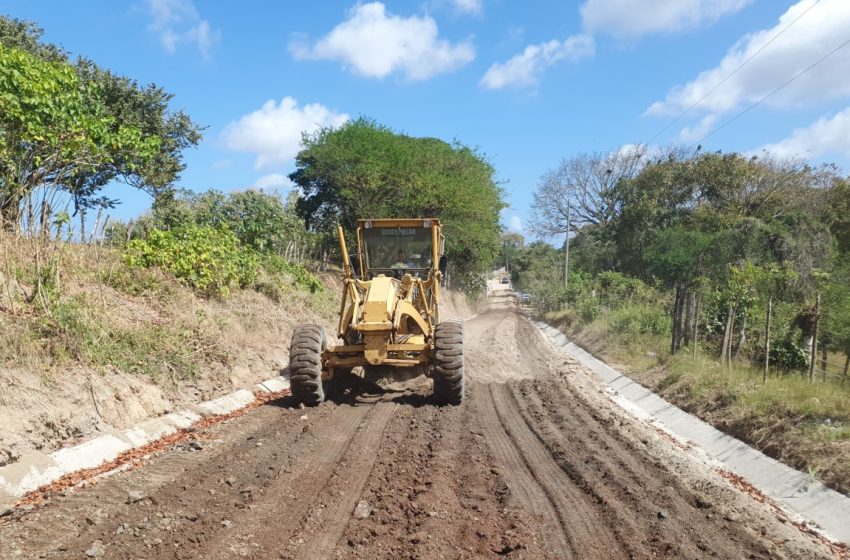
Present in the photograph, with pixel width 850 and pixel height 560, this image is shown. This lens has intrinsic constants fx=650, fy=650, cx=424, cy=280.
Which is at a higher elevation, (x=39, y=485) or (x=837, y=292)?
(x=837, y=292)

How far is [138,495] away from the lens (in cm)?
560

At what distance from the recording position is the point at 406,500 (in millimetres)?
5758

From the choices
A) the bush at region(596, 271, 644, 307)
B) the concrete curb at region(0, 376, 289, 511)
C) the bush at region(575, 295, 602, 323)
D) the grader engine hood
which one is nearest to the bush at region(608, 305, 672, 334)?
the bush at region(596, 271, 644, 307)

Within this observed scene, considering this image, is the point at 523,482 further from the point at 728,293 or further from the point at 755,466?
the point at 728,293

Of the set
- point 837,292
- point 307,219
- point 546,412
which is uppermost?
point 307,219

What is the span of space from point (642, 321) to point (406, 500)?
15.4m

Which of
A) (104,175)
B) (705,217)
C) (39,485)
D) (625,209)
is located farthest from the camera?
(625,209)

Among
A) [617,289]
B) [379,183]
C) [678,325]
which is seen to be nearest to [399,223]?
[678,325]

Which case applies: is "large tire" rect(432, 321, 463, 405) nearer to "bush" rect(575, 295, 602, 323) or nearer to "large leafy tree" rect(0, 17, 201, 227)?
"large leafy tree" rect(0, 17, 201, 227)

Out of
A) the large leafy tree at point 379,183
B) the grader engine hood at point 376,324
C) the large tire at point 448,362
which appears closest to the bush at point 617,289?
the large leafy tree at point 379,183

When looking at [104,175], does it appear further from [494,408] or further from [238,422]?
[494,408]

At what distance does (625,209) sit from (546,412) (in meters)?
30.4

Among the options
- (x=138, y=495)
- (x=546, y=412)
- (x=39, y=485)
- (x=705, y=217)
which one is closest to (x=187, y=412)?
(x=39, y=485)

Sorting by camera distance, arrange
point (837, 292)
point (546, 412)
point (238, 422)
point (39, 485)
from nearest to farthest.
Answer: point (39, 485)
point (238, 422)
point (546, 412)
point (837, 292)
